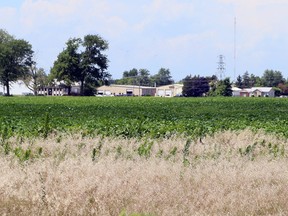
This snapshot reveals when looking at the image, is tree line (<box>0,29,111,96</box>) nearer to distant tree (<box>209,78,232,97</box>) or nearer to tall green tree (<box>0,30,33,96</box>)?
tall green tree (<box>0,30,33,96</box>)

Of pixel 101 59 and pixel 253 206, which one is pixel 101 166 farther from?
pixel 101 59

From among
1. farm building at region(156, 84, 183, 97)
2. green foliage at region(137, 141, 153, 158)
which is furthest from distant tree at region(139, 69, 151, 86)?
green foliage at region(137, 141, 153, 158)

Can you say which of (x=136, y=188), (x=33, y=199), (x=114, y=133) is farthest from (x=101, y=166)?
(x=114, y=133)

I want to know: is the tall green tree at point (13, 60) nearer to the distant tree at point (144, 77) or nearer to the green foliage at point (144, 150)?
the distant tree at point (144, 77)

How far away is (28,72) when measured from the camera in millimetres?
120812

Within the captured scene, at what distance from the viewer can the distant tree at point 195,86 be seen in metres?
134

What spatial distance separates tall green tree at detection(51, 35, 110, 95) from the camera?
365 ft

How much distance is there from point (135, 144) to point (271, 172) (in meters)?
4.84

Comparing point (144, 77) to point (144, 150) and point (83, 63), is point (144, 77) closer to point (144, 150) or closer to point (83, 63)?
point (83, 63)

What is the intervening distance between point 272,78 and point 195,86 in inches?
2108

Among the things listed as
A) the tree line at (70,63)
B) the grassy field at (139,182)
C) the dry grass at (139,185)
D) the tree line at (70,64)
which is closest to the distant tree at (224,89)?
the tree line at (70,64)

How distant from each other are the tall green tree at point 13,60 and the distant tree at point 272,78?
86124mm

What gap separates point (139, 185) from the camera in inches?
320

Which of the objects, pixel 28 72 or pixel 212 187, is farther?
pixel 28 72
